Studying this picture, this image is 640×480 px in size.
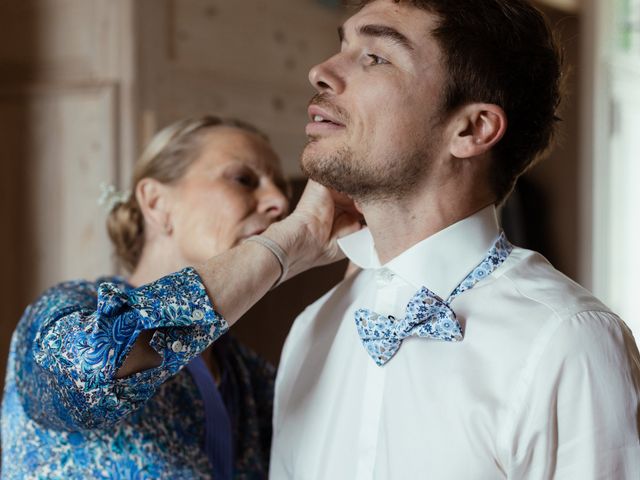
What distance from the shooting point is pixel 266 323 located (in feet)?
10.5

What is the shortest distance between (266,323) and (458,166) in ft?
6.00

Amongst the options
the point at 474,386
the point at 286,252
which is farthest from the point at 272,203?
the point at 474,386

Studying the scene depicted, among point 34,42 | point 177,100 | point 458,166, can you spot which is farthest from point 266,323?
point 458,166

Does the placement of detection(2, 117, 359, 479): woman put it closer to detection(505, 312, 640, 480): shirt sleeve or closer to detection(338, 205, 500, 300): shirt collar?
detection(338, 205, 500, 300): shirt collar

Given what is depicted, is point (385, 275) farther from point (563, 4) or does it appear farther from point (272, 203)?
point (563, 4)

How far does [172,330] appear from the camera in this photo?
1366 mm

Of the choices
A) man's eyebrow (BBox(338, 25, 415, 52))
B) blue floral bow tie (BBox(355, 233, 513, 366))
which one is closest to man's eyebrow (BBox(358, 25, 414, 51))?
man's eyebrow (BBox(338, 25, 415, 52))

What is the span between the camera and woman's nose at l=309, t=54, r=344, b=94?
4.75 ft

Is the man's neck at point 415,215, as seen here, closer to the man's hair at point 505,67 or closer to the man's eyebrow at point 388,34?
the man's hair at point 505,67

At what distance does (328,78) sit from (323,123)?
0.24 ft

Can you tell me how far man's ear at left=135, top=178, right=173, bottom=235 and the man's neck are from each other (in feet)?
2.09

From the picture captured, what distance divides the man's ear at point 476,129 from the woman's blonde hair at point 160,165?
0.71 metres

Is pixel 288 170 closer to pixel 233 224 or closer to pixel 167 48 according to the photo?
pixel 167 48

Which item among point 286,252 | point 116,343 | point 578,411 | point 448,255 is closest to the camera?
point 578,411
